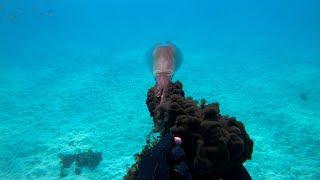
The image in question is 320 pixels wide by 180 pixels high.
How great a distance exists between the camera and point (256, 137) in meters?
17.7

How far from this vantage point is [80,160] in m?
16.3

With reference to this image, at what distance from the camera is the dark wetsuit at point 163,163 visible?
15.3ft

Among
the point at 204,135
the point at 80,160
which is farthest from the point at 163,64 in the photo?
the point at 80,160

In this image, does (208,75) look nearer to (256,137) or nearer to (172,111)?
(256,137)

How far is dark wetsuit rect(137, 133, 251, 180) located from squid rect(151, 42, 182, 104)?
3.88 feet

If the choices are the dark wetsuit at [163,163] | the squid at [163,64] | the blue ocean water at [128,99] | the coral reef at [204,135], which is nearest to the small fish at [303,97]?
the blue ocean water at [128,99]

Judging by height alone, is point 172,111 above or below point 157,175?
above

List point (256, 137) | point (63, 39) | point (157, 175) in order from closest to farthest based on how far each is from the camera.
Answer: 1. point (157, 175)
2. point (256, 137)
3. point (63, 39)

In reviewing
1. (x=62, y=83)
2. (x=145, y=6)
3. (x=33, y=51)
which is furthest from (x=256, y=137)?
(x=145, y=6)

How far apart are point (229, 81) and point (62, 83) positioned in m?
14.5

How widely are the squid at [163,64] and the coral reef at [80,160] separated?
10592 mm

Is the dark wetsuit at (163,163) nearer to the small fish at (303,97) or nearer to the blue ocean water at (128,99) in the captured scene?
the blue ocean water at (128,99)

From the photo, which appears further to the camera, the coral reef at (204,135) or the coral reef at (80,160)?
the coral reef at (80,160)

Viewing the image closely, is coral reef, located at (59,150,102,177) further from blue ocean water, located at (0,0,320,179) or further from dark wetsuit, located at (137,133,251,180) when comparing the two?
dark wetsuit, located at (137,133,251,180)
